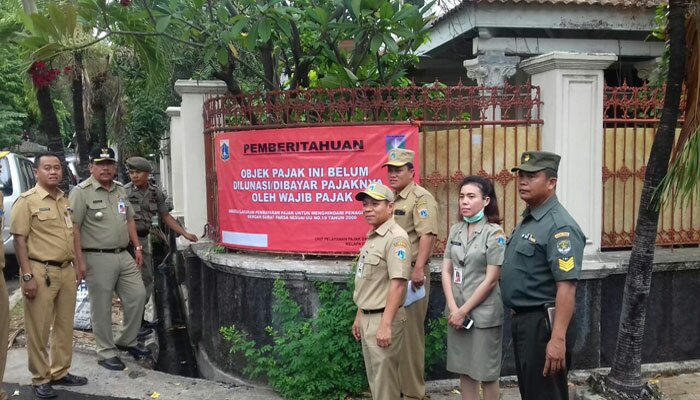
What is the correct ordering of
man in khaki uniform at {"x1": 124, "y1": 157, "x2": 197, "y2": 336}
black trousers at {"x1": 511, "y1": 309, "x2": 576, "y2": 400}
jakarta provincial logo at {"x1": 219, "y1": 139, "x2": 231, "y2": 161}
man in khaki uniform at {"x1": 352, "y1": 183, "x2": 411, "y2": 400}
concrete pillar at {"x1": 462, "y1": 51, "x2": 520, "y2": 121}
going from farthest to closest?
concrete pillar at {"x1": 462, "y1": 51, "x2": 520, "y2": 121} → man in khaki uniform at {"x1": 124, "y1": 157, "x2": 197, "y2": 336} → jakarta provincial logo at {"x1": 219, "y1": 139, "x2": 231, "y2": 161} → man in khaki uniform at {"x1": 352, "y1": 183, "x2": 411, "y2": 400} → black trousers at {"x1": 511, "y1": 309, "x2": 576, "y2": 400}

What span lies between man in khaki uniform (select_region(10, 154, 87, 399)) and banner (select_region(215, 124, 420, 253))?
1.45m

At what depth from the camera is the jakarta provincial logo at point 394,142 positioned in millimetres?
4875

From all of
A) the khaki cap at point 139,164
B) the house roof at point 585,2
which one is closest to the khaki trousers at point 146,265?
the khaki cap at point 139,164

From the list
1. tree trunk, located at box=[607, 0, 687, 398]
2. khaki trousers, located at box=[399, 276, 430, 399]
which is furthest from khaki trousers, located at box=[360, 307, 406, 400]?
tree trunk, located at box=[607, 0, 687, 398]

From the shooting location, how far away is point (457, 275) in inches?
151

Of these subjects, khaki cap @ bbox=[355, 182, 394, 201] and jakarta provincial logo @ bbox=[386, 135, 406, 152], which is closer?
khaki cap @ bbox=[355, 182, 394, 201]

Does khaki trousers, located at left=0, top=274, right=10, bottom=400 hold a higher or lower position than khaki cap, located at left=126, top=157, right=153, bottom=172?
lower

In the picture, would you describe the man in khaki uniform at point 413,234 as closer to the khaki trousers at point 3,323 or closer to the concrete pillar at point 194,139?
the khaki trousers at point 3,323

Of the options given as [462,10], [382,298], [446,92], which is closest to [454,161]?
[446,92]

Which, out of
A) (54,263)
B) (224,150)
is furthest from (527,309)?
(54,263)

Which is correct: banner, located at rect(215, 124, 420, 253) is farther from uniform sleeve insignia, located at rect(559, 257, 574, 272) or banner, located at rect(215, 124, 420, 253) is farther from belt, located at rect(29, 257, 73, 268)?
uniform sleeve insignia, located at rect(559, 257, 574, 272)

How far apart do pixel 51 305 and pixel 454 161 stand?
333cm

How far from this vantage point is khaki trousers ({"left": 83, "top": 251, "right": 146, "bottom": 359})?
5184mm

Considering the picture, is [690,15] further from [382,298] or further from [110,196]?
[110,196]
